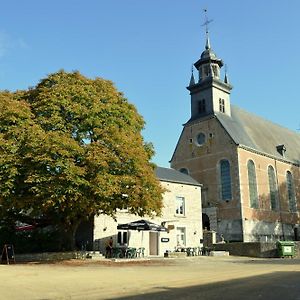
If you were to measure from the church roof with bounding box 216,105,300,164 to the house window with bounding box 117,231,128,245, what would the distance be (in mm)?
20422

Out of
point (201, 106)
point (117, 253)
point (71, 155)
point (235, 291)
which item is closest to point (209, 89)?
point (201, 106)

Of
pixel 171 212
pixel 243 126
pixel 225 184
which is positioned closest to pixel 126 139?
pixel 171 212

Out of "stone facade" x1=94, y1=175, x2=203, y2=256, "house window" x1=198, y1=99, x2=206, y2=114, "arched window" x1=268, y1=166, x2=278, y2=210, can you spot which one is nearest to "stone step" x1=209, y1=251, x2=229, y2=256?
"stone facade" x1=94, y1=175, x2=203, y2=256

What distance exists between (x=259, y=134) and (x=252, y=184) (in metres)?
9.05

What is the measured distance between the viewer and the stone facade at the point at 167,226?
29.9m

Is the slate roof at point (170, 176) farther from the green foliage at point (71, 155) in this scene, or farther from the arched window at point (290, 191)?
the arched window at point (290, 191)

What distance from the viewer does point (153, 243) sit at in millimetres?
32844

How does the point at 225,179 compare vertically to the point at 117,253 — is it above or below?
above

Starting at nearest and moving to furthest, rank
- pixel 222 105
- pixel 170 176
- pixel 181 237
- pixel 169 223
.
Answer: pixel 169 223
pixel 181 237
pixel 170 176
pixel 222 105

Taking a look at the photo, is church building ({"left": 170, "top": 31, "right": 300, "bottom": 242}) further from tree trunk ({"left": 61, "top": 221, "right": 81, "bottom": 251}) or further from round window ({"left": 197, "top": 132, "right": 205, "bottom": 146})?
tree trunk ({"left": 61, "top": 221, "right": 81, "bottom": 251})

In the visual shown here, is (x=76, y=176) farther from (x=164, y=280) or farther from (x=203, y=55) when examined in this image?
(x=203, y=55)

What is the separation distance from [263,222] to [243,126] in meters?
12.5

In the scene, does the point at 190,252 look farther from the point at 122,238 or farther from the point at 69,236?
the point at 69,236

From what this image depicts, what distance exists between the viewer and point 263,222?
46.9m
